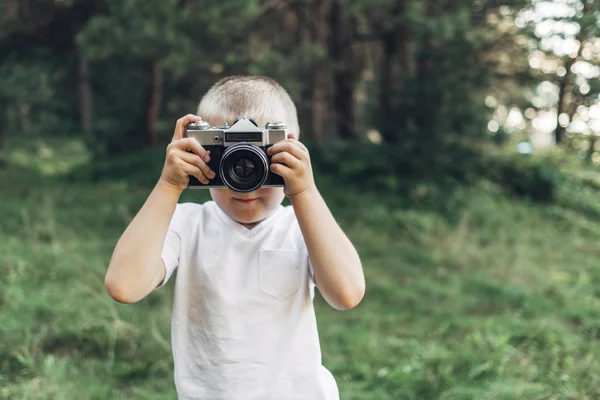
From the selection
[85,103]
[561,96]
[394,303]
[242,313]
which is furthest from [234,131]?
[85,103]

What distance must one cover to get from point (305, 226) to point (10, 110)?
23.8 ft

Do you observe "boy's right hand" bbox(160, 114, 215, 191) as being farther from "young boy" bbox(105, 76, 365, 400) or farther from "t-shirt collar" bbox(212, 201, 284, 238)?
"t-shirt collar" bbox(212, 201, 284, 238)

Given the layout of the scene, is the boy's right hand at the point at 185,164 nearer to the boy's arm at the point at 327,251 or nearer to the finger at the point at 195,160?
the finger at the point at 195,160

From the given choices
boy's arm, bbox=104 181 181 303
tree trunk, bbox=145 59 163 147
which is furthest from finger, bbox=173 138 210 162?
tree trunk, bbox=145 59 163 147

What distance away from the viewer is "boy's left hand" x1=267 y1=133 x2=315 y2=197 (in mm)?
1353

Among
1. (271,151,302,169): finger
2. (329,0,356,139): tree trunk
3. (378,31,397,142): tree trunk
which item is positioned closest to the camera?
(271,151,302,169): finger

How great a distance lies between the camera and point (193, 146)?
1381 millimetres

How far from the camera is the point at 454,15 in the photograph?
569 cm

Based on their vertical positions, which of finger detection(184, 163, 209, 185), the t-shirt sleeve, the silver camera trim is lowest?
the t-shirt sleeve

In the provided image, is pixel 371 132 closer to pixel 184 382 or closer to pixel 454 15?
pixel 454 15

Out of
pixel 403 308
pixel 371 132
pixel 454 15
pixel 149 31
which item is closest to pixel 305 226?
pixel 403 308

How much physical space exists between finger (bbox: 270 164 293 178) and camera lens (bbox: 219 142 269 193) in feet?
0.07

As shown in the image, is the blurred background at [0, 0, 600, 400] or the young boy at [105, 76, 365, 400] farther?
the blurred background at [0, 0, 600, 400]

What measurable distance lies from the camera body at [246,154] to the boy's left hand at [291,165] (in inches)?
0.8
